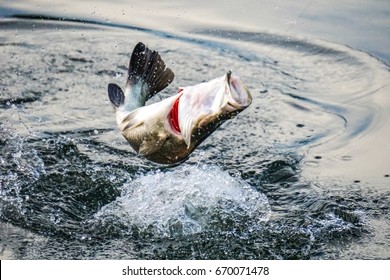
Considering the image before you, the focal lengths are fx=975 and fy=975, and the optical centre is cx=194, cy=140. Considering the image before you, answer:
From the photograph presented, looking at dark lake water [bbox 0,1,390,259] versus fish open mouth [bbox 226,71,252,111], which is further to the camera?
dark lake water [bbox 0,1,390,259]

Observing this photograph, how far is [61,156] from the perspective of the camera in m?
6.14

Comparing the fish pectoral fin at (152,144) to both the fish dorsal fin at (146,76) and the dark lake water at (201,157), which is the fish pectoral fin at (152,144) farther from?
the dark lake water at (201,157)

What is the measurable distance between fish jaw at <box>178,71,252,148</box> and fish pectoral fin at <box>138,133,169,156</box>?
0.31 m

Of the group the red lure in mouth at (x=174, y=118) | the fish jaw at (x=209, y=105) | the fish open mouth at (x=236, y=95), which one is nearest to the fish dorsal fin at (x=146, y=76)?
the red lure in mouth at (x=174, y=118)

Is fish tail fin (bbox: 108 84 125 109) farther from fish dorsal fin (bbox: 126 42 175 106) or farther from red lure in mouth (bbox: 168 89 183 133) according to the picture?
red lure in mouth (bbox: 168 89 183 133)

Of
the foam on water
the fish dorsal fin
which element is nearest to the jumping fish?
the fish dorsal fin

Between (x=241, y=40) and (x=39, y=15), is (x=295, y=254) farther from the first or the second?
(x=39, y=15)

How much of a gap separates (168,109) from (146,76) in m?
0.72

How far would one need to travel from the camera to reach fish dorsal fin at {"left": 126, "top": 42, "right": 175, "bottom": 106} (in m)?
5.07

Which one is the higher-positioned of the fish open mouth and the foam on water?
the fish open mouth

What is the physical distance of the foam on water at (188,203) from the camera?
215 inches

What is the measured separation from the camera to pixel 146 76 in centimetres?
510

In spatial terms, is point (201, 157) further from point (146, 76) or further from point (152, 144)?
point (152, 144)
